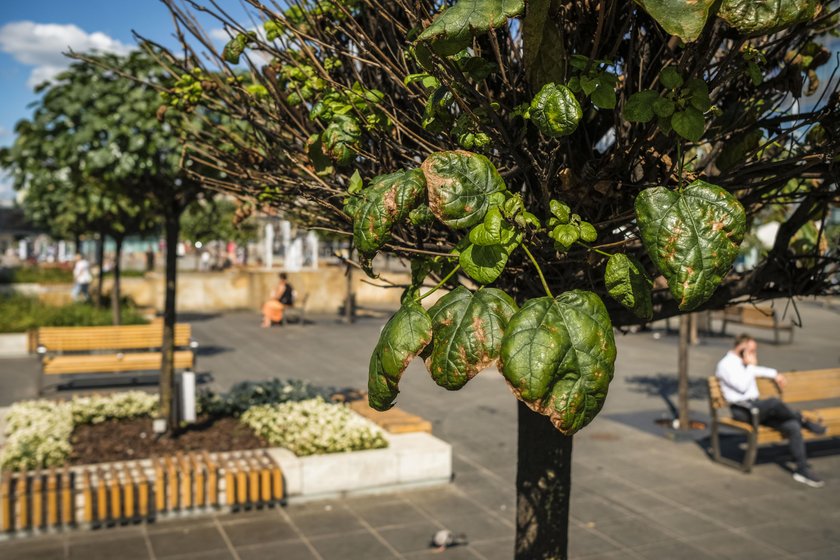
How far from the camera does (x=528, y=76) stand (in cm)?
261

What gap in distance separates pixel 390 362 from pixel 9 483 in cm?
647

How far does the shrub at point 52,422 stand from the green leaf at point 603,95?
7.26 meters

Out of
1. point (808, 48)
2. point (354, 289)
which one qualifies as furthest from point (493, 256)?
point (354, 289)

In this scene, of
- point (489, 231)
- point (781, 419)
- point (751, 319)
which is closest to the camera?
point (489, 231)

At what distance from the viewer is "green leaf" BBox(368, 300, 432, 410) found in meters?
2.15

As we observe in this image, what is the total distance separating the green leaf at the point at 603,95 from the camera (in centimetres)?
242

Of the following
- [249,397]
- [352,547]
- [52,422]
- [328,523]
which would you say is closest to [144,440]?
[52,422]

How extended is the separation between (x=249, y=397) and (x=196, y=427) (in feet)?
2.91

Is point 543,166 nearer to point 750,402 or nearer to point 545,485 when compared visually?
point 545,485

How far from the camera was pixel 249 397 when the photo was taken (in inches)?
417

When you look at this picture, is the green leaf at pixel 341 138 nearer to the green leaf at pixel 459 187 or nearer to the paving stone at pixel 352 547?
the green leaf at pixel 459 187

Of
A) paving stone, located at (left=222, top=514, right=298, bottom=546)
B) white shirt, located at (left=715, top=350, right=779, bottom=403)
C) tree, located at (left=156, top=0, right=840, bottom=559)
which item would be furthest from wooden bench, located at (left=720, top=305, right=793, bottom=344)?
tree, located at (left=156, top=0, right=840, bottom=559)

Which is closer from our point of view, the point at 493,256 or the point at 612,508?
the point at 493,256

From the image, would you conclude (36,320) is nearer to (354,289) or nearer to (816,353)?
(354,289)
